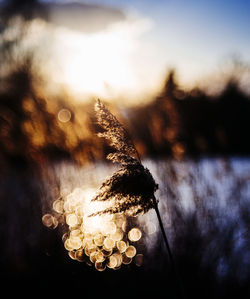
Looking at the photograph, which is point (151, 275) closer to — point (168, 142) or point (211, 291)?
point (211, 291)

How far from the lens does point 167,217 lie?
12.4 feet

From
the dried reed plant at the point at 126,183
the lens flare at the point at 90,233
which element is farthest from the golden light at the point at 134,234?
the dried reed plant at the point at 126,183

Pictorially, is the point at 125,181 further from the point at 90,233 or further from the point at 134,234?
the point at 90,233

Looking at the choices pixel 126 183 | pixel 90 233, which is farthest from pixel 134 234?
pixel 126 183

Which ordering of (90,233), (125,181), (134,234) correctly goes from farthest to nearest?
(90,233) → (134,234) → (125,181)

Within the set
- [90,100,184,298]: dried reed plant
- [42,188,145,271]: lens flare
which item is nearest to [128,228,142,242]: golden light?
[42,188,145,271]: lens flare

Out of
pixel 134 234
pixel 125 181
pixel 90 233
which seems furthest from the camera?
pixel 90 233

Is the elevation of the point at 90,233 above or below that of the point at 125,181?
below

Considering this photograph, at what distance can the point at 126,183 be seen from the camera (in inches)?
67.5

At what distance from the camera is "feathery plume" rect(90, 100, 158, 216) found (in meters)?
1.69

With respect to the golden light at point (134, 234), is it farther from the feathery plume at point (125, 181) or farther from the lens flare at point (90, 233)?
the feathery plume at point (125, 181)

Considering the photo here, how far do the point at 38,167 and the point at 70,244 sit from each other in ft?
5.29

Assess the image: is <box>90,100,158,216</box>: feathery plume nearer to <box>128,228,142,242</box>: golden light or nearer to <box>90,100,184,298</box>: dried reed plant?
<box>90,100,184,298</box>: dried reed plant

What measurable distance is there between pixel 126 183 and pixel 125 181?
16 mm
